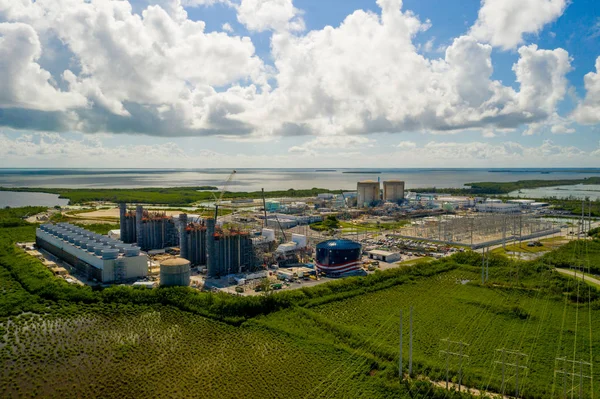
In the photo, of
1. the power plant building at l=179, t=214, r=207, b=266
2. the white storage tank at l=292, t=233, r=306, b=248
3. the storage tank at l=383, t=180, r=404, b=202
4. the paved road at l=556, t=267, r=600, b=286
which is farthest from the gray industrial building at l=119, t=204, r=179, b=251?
the storage tank at l=383, t=180, r=404, b=202

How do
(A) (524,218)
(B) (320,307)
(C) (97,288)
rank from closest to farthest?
1. (B) (320,307)
2. (C) (97,288)
3. (A) (524,218)

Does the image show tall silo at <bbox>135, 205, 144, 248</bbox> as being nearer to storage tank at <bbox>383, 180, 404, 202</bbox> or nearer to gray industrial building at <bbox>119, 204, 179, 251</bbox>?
gray industrial building at <bbox>119, 204, 179, 251</bbox>

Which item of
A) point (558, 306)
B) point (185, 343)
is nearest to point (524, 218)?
point (558, 306)

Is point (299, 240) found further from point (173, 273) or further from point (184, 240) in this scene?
point (173, 273)

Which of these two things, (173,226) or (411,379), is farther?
(173,226)

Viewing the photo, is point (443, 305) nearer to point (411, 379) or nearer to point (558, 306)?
point (558, 306)

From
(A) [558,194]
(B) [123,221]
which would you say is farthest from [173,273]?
(A) [558,194]

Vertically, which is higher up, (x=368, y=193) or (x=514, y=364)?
(x=368, y=193)
